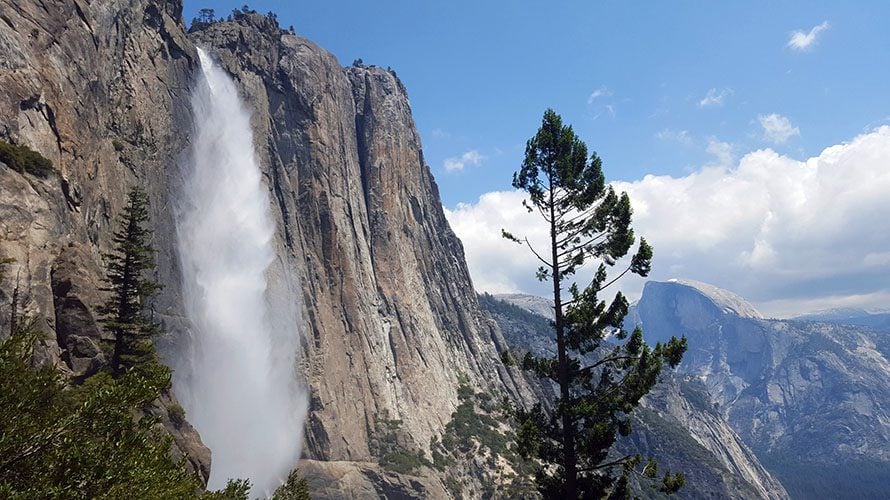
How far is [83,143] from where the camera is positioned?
42.4 m

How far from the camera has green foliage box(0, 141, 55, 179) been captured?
30094 millimetres

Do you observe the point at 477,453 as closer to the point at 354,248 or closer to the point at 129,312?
the point at 354,248

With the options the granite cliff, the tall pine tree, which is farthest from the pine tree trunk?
the granite cliff

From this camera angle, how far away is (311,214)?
8238 cm

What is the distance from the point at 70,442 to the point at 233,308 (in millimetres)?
58257

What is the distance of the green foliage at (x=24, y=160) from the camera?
30.1 meters

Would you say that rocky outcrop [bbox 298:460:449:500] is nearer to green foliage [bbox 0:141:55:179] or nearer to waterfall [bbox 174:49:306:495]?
waterfall [bbox 174:49:306:495]

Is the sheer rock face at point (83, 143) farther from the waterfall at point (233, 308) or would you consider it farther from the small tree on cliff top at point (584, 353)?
the small tree on cliff top at point (584, 353)

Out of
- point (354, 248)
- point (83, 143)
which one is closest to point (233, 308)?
point (354, 248)

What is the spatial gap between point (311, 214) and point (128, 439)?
73172mm

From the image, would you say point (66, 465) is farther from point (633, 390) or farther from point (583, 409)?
point (633, 390)

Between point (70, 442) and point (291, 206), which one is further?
point (291, 206)

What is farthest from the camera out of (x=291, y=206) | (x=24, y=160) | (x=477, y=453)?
(x=477, y=453)

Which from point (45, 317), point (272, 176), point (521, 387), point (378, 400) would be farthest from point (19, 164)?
point (521, 387)
